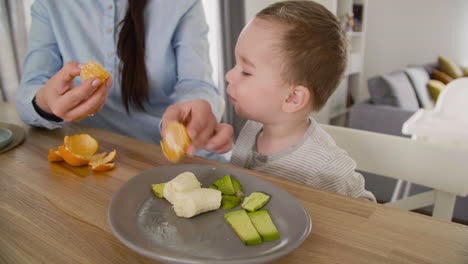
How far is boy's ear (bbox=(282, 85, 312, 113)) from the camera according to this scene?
0.87m

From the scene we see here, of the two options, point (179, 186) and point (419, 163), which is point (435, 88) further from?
point (179, 186)

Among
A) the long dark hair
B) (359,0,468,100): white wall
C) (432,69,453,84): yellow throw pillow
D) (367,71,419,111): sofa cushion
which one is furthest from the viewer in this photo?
(359,0,468,100): white wall

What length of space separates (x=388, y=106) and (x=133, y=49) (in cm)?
260

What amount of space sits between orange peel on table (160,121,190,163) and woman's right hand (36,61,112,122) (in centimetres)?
21

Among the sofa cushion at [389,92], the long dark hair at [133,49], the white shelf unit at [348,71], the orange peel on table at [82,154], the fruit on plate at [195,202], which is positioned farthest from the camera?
the white shelf unit at [348,71]

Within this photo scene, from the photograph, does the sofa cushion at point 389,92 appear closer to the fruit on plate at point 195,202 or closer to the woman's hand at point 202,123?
the woman's hand at point 202,123

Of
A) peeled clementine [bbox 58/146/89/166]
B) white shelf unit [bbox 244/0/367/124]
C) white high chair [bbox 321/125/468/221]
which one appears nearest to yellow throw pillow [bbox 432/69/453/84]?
white shelf unit [bbox 244/0/367/124]

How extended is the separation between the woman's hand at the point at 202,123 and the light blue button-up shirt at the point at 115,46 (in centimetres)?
25

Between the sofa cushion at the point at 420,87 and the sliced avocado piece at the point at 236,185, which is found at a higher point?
the sliced avocado piece at the point at 236,185

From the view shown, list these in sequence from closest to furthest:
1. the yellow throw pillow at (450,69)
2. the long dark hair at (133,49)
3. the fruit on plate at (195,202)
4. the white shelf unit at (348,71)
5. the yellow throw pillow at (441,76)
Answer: the fruit on plate at (195,202) → the long dark hair at (133,49) → the yellow throw pillow at (441,76) → the yellow throw pillow at (450,69) → the white shelf unit at (348,71)

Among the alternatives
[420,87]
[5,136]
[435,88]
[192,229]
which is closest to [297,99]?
[192,229]

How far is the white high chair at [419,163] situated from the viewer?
843 millimetres

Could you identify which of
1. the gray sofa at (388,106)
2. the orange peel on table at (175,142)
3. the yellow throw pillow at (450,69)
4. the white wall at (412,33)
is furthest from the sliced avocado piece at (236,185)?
the white wall at (412,33)

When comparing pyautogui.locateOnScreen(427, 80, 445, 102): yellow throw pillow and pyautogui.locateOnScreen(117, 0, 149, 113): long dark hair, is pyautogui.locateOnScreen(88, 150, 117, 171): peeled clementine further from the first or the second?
pyautogui.locateOnScreen(427, 80, 445, 102): yellow throw pillow
